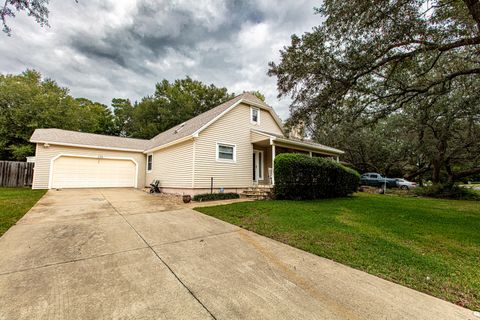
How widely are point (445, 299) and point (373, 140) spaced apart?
2419cm

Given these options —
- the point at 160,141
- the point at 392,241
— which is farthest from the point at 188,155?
the point at 392,241

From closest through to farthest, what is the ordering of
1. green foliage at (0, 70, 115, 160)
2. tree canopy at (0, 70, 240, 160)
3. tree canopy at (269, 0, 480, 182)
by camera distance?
tree canopy at (269, 0, 480, 182), green foliage at (0, 70, 115, 160), tree canopy at (0, 70, 240, 160)

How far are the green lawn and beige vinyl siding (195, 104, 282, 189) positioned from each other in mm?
3382

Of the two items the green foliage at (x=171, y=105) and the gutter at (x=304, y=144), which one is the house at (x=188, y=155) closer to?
the gutter at (x=304, y=144)

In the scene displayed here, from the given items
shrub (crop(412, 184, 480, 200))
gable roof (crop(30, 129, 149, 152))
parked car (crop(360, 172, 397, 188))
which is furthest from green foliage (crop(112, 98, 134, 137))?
shrub (crop(412, 184, 480, 200))

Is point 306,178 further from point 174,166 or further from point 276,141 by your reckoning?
point 174,166

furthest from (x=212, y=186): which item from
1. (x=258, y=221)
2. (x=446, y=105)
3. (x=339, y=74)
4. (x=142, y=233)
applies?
(x=446, y=105)

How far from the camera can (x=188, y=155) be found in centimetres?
1064

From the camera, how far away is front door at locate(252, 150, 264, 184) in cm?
1300

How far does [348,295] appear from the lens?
2.47 meters

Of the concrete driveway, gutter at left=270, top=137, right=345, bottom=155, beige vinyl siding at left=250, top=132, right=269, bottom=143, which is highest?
beige vinyl siding at left=250, top=132, right=269, bottom=143

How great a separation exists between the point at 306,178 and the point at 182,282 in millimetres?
8383

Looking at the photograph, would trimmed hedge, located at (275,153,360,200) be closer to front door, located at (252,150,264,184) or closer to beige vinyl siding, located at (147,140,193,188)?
front door, located at (252,150,264,184)

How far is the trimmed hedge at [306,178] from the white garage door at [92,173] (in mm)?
11478
